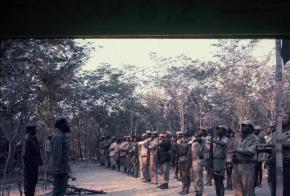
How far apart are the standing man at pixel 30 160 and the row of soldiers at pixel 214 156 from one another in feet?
11.0

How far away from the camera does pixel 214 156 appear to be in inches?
336

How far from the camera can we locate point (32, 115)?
11.1m

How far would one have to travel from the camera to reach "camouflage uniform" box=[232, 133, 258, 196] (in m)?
6.70

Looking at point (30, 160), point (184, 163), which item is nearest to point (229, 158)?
point (184, 163)

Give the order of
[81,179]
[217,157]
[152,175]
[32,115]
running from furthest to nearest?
1. [81,179]
2. [152,175]
3. [32,115]
4. [217,157]

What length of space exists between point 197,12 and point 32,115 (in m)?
9.62

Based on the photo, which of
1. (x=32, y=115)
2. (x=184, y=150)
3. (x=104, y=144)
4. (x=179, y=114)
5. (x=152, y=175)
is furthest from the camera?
(x=179, y=114)

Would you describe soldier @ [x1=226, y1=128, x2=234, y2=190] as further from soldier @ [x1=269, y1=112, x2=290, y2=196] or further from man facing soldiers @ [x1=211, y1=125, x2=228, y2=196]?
soldier @ [x1=269, y1=112, x2=290, y2=196]

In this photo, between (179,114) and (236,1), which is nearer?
(236,1)

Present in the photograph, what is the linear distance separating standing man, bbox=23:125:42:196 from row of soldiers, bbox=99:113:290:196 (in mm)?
3342

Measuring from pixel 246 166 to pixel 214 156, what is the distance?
171 cm

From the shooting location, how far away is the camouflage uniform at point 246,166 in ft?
22.0

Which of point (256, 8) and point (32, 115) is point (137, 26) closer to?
point (256, 8)

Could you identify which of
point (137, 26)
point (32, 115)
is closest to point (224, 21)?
point (137, 26)
